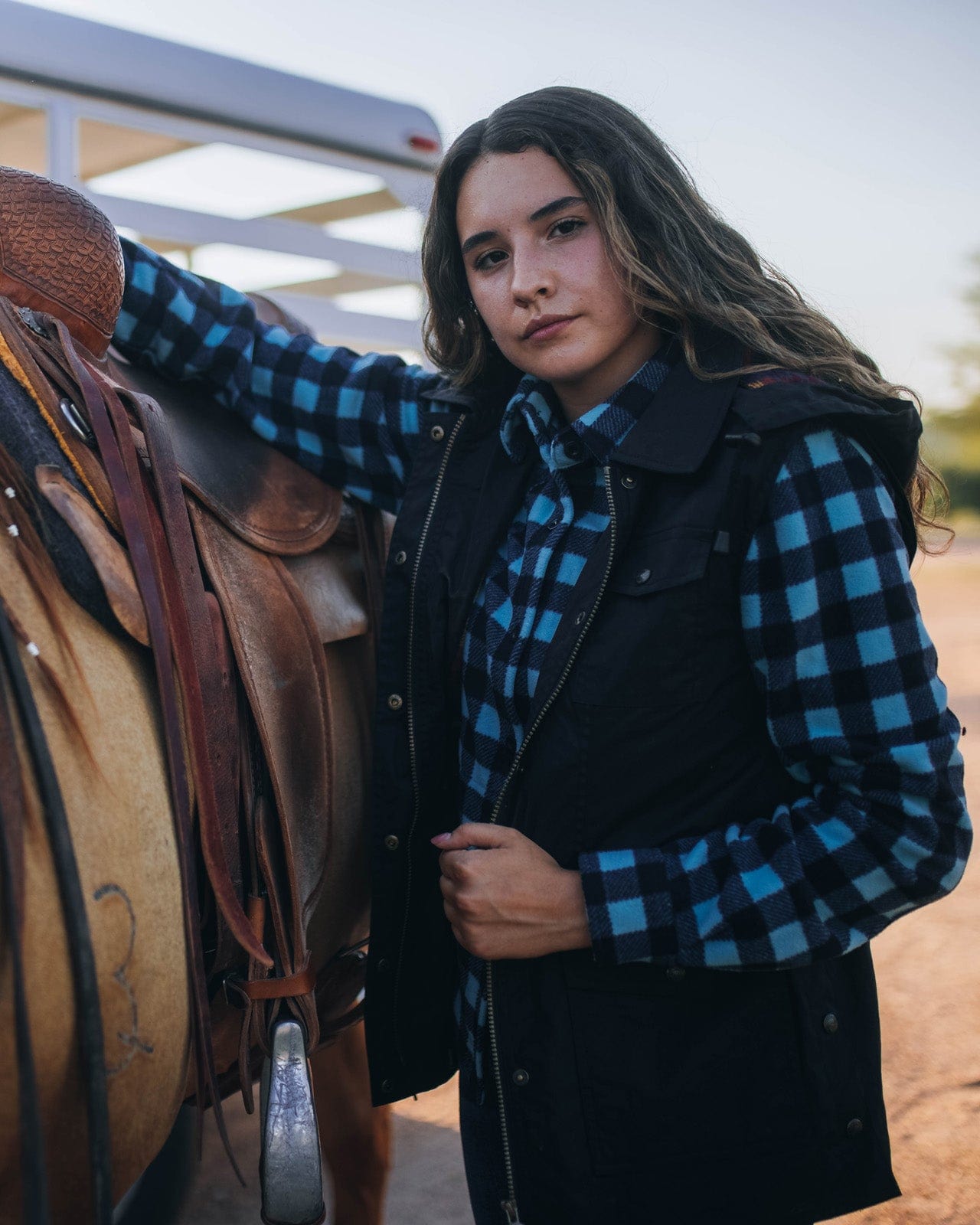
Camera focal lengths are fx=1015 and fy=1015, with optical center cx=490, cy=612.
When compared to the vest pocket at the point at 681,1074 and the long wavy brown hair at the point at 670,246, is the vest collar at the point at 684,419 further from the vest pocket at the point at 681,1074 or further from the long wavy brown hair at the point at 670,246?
the vest pocket at the point at 681,1074

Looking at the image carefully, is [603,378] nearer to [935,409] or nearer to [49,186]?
[49,186]

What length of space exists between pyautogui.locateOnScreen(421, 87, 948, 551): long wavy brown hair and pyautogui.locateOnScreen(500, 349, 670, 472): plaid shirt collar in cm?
7

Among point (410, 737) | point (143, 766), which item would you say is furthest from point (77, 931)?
point (410, 737)

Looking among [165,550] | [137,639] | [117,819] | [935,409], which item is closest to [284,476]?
[165,550]

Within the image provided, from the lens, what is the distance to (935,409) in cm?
2862

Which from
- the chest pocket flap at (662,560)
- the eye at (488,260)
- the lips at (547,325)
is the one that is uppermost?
the eye at (488,260)

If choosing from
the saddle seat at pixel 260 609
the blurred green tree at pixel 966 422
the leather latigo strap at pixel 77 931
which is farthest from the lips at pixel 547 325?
the blurred green tree at pixel 966 422

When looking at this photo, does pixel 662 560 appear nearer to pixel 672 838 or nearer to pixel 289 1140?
pixel 672 838

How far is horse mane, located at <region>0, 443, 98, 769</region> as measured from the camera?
0.85 meters

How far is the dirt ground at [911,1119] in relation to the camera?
2.07 m

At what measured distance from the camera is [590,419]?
121cm

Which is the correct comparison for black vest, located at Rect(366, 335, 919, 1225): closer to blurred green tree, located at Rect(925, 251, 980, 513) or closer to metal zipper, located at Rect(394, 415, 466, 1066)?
metal zipper, located at Rect(394, 415, 466, 1066)

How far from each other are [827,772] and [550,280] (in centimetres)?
64

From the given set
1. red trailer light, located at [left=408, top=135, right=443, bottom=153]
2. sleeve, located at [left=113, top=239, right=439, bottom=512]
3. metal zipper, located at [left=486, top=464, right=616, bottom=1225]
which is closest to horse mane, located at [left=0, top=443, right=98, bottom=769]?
metal zipper, located at [left=486, top=464, right=616, bottom=1225]
